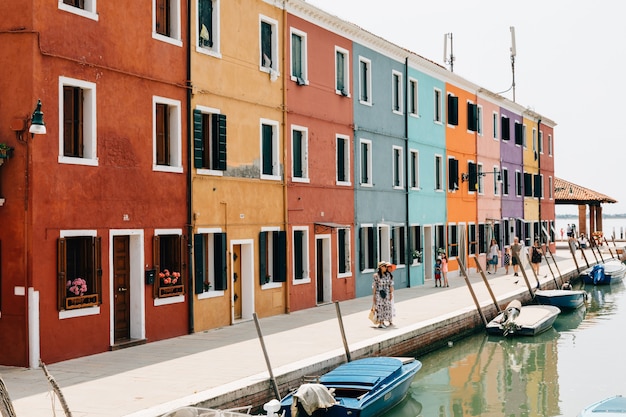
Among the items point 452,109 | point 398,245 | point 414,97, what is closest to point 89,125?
point 398,245

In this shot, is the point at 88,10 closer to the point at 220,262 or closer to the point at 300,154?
the point at 220,262

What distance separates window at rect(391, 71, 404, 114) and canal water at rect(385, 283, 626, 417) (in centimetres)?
905

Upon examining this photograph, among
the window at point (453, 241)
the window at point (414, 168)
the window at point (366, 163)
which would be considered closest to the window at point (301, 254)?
the window at point (366, 163)

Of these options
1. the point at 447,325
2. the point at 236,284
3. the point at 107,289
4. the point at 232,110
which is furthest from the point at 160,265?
the point at 447,325

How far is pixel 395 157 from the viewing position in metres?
27.7

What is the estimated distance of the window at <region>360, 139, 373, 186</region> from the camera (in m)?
25.3

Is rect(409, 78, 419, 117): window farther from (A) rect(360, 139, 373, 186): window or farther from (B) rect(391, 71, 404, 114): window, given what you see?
(A) rect(360, 139, 373, 186): window

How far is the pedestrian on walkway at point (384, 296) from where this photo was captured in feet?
59.0

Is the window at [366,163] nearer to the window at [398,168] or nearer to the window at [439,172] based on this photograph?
the window at [398,168]

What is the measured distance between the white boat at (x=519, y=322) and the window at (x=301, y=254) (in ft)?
17.0

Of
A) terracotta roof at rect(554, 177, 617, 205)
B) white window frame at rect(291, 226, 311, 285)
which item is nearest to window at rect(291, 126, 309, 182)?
white window frame at rect(291, 226, 311, 285)

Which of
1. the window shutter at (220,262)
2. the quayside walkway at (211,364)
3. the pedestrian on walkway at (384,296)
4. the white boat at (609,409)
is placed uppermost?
the window shutter at (220,262)

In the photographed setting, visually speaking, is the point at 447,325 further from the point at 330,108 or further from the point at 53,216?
the point at 53,216

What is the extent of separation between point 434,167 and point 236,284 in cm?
1414
